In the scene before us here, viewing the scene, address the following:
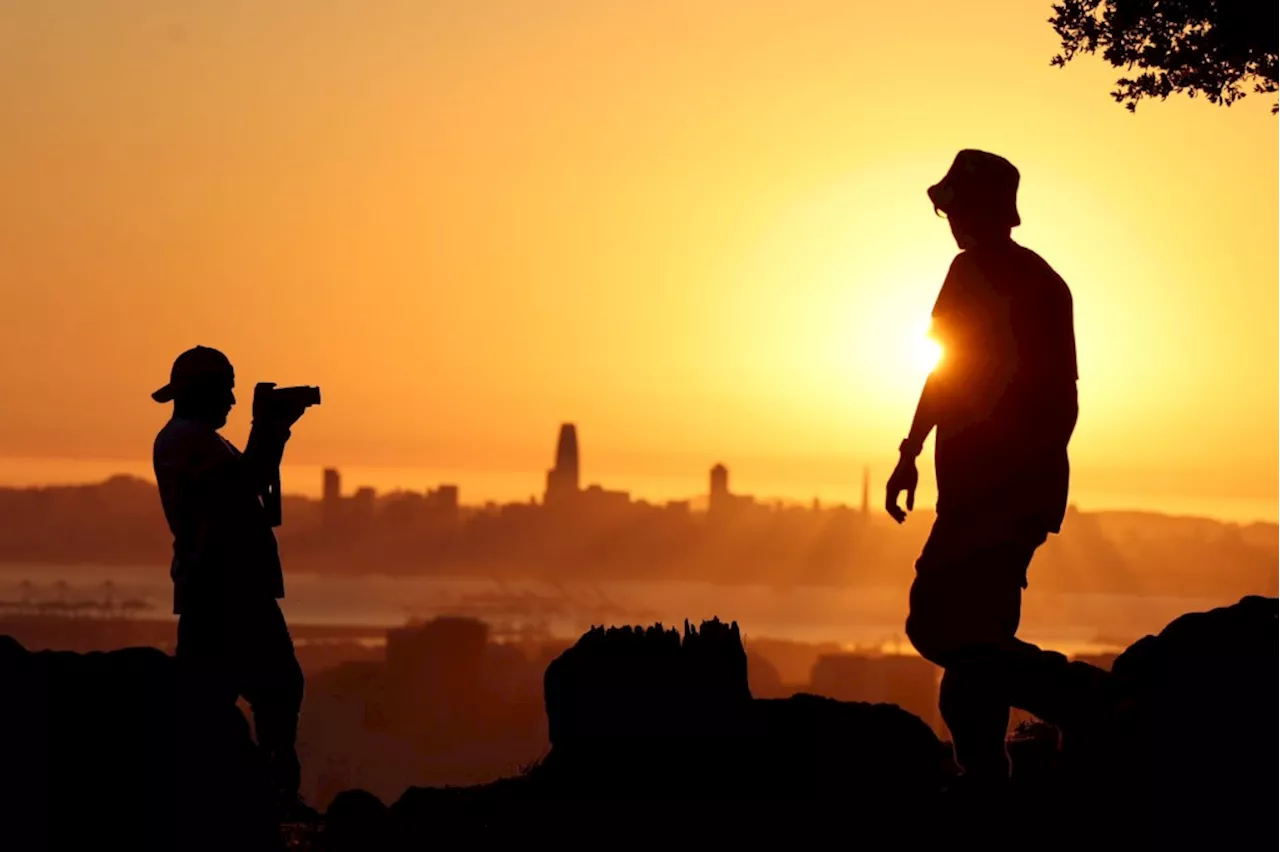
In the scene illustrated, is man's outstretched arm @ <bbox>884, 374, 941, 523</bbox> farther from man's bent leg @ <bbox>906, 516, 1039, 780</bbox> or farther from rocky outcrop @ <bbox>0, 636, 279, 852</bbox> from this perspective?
rocky outcrop @ <bbox>0, 636, 279, 852</bbox>

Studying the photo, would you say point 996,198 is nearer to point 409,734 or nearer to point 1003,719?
point 1003,719

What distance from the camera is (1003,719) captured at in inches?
456

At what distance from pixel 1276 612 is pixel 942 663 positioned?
9.14 ft

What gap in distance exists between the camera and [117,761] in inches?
446

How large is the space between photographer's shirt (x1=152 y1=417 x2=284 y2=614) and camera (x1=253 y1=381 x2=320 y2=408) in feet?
1.22

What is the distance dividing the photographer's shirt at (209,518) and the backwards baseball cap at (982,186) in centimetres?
453

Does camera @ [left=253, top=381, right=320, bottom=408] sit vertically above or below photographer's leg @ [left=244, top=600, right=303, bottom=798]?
above

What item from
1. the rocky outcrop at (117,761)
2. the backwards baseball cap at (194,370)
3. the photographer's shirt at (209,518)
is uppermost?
the backwards baseball cap at (194,370)

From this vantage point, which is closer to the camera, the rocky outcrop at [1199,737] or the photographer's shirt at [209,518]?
the rocky outcrop at [1199,737]

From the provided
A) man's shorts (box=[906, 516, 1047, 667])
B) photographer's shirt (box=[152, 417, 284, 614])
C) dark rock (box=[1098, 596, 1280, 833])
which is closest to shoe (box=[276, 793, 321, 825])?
photographer's shirt (box=[152, 417, 284, 614])

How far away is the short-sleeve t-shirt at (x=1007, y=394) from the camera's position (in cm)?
1167

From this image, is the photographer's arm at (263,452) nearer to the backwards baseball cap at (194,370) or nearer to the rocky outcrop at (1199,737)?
the backwards baseball cap at (194,370)

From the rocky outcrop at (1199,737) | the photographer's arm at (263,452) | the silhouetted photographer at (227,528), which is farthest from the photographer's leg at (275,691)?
the rocky outcrop at (1199,737)

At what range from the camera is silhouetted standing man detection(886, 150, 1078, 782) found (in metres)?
11.6
